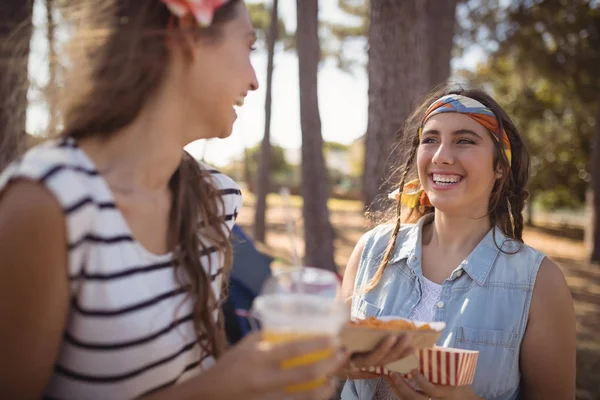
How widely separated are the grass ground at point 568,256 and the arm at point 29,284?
0.76 metres

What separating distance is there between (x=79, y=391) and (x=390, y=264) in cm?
144

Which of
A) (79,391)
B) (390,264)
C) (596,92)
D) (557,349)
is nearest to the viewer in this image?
(79,391)

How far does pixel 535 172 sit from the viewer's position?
16891mm

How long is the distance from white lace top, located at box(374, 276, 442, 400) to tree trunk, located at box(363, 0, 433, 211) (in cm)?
151

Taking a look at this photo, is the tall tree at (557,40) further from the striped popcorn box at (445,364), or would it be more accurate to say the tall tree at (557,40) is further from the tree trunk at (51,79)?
the tree trunk at (51,79)

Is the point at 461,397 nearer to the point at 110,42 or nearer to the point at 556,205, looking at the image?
the point at 110,42

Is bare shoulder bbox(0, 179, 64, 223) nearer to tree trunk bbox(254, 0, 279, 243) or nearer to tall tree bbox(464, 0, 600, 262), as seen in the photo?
tall tree bbox(464, 0, 600, 262)

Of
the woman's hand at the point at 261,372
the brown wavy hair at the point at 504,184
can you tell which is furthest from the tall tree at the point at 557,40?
the woman's hand at the point at 261,372

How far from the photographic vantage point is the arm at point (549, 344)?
1851mm

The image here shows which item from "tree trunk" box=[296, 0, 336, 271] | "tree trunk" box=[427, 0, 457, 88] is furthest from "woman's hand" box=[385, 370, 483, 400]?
"tree trunk" box=[296, 0, 336, 271]

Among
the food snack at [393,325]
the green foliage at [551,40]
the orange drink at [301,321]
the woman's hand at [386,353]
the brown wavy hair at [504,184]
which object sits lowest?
the woman's hand at [386,353]

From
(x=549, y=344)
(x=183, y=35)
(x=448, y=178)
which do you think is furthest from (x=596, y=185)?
(x=183, y=35)

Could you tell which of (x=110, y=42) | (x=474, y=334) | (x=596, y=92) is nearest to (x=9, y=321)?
(x=110, y=42)

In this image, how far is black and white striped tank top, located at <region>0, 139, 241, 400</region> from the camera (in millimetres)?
1087
